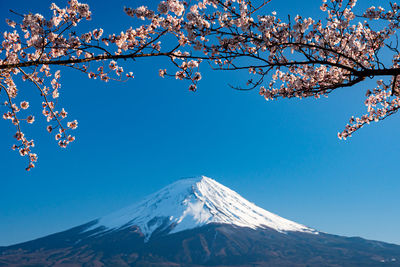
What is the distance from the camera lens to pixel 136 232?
Result: 13050 cm

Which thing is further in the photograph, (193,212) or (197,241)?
(193,212)

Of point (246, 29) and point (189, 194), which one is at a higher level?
point (189, 194)

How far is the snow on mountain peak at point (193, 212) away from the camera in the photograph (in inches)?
5418

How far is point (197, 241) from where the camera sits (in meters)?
118

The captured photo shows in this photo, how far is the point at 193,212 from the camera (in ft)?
475

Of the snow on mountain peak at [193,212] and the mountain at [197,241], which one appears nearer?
the mountain at [197,241]

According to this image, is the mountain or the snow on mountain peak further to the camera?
the snow on mountain peak

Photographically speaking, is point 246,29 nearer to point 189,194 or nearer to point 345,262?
point 345,262

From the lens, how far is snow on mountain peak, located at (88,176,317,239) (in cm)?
13762

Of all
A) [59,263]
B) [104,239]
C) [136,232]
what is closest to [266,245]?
[136,232]

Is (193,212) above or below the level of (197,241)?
above

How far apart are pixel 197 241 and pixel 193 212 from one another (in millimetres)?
27442

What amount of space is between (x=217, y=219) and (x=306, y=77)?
134183 mm

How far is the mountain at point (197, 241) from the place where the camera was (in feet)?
343
